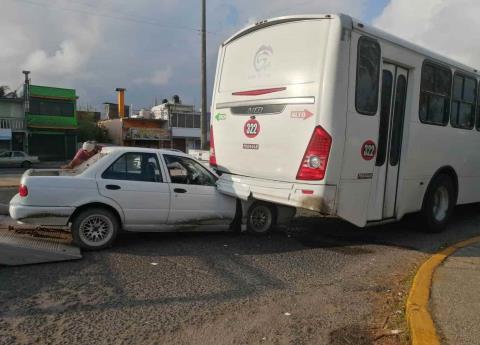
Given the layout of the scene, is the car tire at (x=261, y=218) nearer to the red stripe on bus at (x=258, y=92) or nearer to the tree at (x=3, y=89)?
the red stripe on bus at (x=258, y=92)

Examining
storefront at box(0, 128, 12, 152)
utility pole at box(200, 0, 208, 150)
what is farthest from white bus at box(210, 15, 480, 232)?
storefront at box(0, 128, 12, 152)

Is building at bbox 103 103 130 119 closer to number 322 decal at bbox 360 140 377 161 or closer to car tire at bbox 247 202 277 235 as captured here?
car tire at bbox 247 202 277 235

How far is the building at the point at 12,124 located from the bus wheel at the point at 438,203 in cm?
4442

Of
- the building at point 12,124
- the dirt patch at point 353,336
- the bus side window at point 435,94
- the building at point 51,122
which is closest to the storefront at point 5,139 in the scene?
the building at point 12,124

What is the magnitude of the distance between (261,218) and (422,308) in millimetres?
3998

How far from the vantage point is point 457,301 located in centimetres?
472

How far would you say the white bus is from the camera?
6.36 m

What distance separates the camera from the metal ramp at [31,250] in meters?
5.91

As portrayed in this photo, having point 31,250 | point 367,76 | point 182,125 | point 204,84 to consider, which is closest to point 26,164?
point 182,125

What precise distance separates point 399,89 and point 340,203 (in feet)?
7.70

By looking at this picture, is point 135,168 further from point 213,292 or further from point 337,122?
point 337,122

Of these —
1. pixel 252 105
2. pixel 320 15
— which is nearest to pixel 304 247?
pixel 252 105

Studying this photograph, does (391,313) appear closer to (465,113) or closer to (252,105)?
(252,105)

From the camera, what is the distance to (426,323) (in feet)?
13.6
